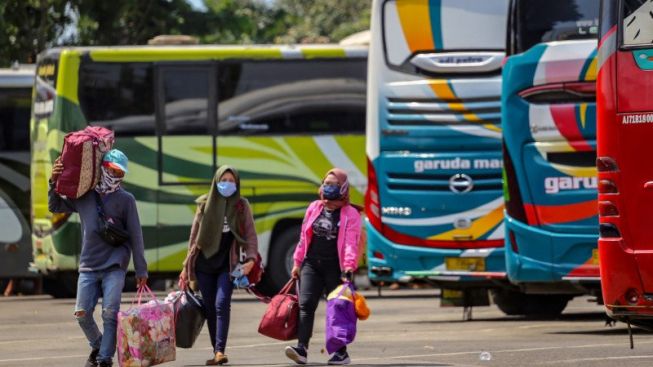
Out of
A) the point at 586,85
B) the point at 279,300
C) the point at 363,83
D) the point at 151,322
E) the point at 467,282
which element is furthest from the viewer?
the point at 363,83

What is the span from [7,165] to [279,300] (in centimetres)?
1268

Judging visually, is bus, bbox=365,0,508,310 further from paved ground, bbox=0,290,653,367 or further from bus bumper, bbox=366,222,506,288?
paved ground, bbox=0,290,653,367

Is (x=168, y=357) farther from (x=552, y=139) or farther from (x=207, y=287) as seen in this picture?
(x=552, y=139)

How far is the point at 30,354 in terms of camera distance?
53.9 ft

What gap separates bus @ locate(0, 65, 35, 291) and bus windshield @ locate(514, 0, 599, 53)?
34.7ft

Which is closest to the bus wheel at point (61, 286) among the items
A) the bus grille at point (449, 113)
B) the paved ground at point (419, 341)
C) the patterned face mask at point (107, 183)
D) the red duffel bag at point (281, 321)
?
the paved ground at point (419, 341)

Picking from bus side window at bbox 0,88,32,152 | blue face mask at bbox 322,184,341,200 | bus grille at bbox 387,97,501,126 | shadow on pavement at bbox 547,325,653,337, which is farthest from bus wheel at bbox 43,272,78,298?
blue face mask at bbox 322,184,341,200

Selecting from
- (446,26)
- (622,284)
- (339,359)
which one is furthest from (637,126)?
(446,26)

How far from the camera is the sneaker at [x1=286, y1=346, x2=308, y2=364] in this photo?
14.5 metres

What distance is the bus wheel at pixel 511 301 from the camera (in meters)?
21.5

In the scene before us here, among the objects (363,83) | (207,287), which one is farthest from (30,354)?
(363,83)

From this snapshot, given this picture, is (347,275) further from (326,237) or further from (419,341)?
(419,341)

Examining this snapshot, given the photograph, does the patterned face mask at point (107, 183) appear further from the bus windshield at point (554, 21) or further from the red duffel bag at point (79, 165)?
the bus windshield at point (554, 21)

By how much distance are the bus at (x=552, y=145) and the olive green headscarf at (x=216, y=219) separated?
389 cm
